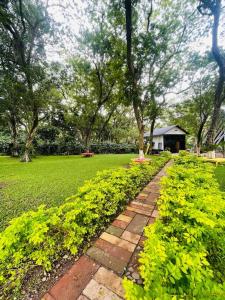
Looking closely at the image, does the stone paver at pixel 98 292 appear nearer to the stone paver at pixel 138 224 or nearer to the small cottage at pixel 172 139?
the stone paver at pixel 138 224

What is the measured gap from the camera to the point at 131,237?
2025mm

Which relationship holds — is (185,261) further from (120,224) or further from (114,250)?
(120,224)

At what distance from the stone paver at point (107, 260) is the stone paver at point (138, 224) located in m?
0.57

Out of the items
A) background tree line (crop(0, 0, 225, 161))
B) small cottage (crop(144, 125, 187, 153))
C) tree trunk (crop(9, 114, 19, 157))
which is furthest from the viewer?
small cottage (crop(144, 125, 187, 153))

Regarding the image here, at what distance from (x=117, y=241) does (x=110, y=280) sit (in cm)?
54

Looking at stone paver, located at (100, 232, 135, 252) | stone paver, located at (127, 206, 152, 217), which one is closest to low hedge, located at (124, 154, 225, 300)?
stone paver, located at (100, 232, 135, 252)

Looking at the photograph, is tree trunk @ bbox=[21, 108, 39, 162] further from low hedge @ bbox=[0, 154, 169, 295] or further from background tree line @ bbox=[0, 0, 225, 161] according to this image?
low hedge @ bbox=[0, 154, 169, 295]

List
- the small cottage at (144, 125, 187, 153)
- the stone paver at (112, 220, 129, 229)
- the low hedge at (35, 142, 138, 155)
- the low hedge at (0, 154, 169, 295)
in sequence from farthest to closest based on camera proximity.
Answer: the small cottage at (144, 125, 187, 153), the low hedge at (35, 142, 138, 155), the stone paver at (112, 220, 129, 229), the low hedge at (0, 154, 169, 295)

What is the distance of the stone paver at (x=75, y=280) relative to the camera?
4.31 feet

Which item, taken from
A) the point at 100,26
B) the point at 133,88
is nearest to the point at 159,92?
the point at 133,88

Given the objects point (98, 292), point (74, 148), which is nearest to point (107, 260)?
point (98, 292)

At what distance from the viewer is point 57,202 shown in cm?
343

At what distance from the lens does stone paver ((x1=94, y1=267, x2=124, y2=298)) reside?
1.32 metres

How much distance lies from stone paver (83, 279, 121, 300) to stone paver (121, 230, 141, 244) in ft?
2.29
